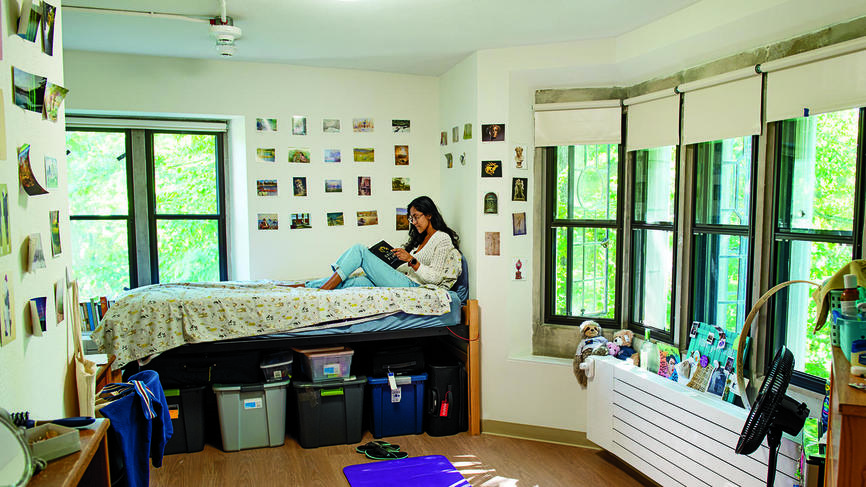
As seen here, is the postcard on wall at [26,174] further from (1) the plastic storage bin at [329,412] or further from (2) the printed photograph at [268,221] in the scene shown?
(2) the printed photograph at [268,221]

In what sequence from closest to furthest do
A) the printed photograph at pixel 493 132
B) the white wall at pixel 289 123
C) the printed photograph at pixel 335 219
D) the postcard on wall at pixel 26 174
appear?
the postcard on wall at pixel 26 174
the printed photograph at pixel 493 132
the white wall at pixel 289 123
the printed photograph at pixel 335 219

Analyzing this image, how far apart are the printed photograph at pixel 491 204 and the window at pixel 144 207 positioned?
6.41 ft

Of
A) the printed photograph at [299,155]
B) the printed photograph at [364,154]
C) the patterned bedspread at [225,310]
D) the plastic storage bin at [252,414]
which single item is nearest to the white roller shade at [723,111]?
the patterned bedspread at [225,310]

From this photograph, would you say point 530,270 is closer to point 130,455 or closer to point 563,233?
point 563,233

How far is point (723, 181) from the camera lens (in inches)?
122

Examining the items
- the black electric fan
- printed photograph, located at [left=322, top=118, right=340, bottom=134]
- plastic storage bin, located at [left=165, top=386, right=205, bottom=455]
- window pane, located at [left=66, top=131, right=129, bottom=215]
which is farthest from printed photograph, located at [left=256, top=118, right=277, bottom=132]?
the black electric fan

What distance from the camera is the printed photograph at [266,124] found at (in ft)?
13.9

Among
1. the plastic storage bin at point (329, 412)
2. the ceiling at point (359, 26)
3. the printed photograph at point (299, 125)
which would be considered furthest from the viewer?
the printed photograph at point (299, 125)

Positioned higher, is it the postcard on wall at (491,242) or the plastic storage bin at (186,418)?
the postcard on wall at (491,242)

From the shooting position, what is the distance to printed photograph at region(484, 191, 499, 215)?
3865 mm

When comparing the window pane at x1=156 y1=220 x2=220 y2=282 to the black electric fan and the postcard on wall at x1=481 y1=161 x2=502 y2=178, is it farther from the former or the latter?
the black electric fan

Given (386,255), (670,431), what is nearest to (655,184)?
(670,431)

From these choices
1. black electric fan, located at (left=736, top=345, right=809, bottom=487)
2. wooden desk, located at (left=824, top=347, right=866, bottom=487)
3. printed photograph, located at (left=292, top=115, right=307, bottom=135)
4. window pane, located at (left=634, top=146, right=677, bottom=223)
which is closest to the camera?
wooden desk, located at (left=824, top=347, right=866, bottom=487)

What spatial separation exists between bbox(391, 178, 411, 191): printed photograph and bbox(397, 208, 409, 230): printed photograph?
0.16 metres
